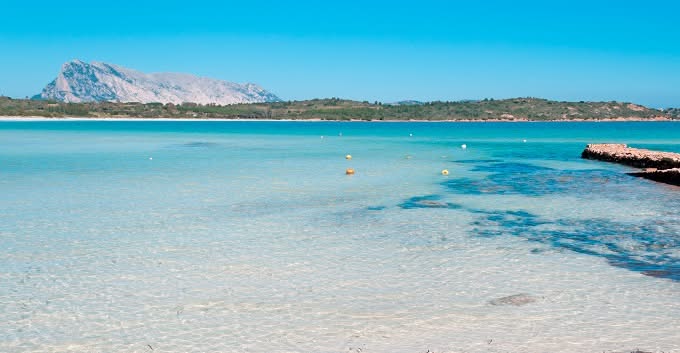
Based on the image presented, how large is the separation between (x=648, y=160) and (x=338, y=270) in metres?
33.4

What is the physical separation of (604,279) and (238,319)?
23.6 ft

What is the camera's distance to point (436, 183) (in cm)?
3209

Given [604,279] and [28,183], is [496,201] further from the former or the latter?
[28,183]

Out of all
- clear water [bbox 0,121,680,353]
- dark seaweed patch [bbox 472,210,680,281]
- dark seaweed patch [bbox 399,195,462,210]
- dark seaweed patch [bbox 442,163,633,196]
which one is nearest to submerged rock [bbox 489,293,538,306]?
clear water [bbox 0,121,680,353]

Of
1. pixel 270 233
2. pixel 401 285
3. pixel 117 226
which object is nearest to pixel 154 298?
pixel 401 285

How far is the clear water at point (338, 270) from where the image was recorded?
9922mm

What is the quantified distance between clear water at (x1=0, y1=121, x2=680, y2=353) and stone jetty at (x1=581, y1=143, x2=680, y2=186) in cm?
411

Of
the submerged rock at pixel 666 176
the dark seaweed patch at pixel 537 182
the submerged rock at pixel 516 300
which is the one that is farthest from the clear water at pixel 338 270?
the submerged rock at pixel 666 176

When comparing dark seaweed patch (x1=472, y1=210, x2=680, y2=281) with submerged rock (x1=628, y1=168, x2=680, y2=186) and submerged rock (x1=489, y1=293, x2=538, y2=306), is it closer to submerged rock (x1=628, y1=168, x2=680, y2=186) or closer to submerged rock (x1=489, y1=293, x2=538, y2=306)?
submerged rock (x1=489, y1=293, x2=538, y2=306)

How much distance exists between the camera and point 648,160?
41.2 m

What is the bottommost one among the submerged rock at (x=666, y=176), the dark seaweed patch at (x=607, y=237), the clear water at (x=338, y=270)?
the clear water at (x=338, y=270)

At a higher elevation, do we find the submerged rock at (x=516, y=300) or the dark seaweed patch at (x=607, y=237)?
the dark seaweed patch at (x=607, y=237)

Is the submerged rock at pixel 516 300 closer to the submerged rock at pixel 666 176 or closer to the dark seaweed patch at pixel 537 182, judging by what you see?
the dark seaweed patch at pixel 537 182

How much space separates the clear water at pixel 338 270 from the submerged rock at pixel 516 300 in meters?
0.06
